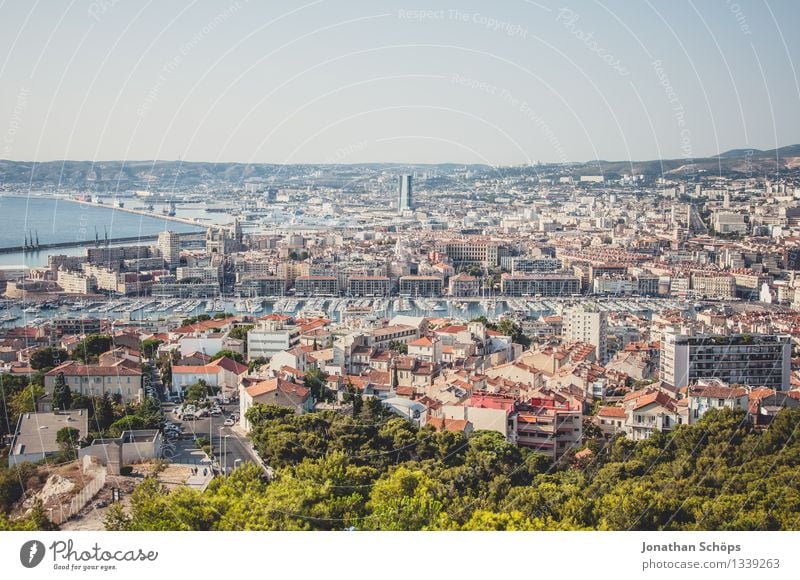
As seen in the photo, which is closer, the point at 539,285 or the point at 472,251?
the point at 539,285

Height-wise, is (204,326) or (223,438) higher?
(223,438)

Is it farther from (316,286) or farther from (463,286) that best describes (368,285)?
(463,286)

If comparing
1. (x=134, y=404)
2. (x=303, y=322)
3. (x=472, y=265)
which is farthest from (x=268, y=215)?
(x=134, y=404)

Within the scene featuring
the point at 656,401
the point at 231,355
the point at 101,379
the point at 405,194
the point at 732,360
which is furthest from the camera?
the point at 405,194

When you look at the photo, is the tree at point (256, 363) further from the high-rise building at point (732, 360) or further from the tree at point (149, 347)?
the high-rise building at point (732, 360)

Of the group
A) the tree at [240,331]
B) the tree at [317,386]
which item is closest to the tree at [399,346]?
the tree at [240,331]

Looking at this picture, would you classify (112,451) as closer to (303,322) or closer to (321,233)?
(303,322)

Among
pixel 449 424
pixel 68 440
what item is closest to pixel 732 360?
pixel 449 424
